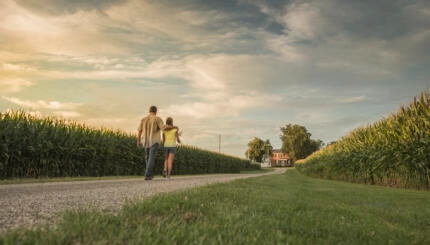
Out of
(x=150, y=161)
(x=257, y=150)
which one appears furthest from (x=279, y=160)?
(x=150, y=161)

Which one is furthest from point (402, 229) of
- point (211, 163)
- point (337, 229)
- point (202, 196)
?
point (211, 163)

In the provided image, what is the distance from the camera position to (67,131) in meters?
14.7

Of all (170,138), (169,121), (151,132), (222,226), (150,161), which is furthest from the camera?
(169,121)

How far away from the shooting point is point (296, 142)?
340ft

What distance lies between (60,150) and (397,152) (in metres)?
13.1

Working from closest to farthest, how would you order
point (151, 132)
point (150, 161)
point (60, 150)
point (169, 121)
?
point (150, 161)
point (151, 132)
point (169, 121)
point (60, 150)

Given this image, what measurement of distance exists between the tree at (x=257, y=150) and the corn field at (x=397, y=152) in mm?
106956

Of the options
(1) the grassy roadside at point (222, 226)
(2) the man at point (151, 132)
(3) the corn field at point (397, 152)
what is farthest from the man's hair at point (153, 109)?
(3) the corn field at point (397, 152)

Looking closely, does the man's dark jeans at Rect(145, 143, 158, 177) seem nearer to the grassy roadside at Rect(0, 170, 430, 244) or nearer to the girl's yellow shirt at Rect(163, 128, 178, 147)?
the girl's yellow shirt at Rect(163, 128, 178, 147)

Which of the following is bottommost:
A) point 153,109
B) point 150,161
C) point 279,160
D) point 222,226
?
point 222,226

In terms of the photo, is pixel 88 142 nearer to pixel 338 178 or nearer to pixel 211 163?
pixel 338 178

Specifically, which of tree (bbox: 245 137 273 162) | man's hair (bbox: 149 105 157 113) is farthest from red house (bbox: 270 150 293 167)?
man's hair (bbox: 149 105 157 113)

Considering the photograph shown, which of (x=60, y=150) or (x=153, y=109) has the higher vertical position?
(x=153, y=109)

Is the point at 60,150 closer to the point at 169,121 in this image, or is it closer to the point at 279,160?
the point at 169,121
